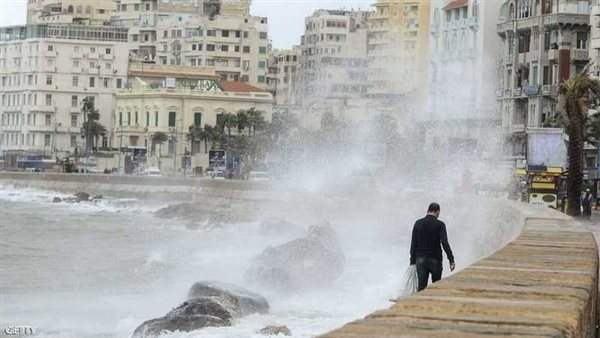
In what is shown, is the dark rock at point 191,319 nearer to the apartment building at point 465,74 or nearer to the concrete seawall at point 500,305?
the concrete seawall at point 500,305

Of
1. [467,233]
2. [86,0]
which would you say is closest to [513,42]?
[467,233]

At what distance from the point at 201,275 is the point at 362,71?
95395mm

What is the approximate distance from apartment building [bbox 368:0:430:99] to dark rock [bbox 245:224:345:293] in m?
65.7

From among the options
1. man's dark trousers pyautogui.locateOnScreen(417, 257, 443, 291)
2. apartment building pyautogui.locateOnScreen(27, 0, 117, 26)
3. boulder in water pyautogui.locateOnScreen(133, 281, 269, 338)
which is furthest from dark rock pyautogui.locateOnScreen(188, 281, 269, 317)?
apartment building pyautogui.locateOnScreen(27, 0, 117, 26)

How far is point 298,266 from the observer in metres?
32.6

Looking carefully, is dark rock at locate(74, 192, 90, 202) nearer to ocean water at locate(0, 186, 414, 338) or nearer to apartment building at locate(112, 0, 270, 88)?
ocean water at locate(0, 186, 414, 338)

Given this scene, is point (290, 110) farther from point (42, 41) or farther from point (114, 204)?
point (114, 204)

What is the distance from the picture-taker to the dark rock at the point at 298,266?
3095 centimetres

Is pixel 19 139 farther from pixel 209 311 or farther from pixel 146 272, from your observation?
pixel 209 311

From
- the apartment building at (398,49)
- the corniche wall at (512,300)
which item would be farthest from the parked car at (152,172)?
the corniche wall at (512,300)

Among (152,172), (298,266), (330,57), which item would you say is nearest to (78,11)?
(330,57)

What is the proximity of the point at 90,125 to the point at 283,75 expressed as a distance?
3766 cm

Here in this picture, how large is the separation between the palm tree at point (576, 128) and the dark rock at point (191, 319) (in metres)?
17.3

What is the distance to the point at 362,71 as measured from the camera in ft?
432
